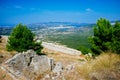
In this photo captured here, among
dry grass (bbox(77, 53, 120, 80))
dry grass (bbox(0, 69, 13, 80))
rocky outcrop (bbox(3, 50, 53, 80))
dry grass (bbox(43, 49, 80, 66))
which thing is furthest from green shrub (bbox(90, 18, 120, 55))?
dry grass (bbox(0, 69, 13, 80))

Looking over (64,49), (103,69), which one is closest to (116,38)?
(103,69)

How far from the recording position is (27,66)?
1215 centimetres

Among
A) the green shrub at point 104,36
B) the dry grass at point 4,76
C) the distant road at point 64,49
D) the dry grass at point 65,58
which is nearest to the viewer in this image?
the dry grass at point 4,76

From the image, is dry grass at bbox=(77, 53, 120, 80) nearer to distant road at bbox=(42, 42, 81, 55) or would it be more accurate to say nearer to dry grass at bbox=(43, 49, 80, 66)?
dry grass at bbox=(43, 49, 80, 66)

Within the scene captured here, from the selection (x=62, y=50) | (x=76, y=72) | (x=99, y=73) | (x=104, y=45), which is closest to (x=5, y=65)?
(x=76, y=72)

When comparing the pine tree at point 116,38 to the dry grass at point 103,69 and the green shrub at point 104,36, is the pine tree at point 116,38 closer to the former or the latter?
the green shrub at point 104,36

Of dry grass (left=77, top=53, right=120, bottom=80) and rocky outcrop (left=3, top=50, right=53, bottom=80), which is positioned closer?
dry grass (left=77, top=53, right=120, bottom=80)

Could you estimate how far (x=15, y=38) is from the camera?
93.0 ft

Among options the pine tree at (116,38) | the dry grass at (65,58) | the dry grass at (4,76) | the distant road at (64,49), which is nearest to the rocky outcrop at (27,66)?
the dry grass at (4,76)

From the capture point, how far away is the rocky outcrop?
1135cm

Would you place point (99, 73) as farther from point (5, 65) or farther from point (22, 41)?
point (22, 41)

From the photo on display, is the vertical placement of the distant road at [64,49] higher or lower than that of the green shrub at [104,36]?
lower

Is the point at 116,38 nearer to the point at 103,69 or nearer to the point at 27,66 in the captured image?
the point at 27,66

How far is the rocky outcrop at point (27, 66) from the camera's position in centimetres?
1135
